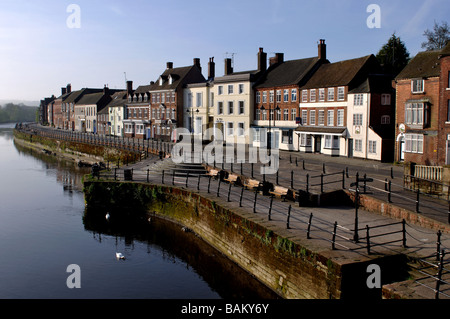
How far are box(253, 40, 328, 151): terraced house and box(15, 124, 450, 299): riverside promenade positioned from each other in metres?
14.8

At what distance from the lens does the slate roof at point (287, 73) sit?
44.3 meters

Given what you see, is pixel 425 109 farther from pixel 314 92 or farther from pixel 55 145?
pixel 55 145

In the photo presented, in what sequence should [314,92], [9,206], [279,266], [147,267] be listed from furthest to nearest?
[314,92] < [9,206] < [147,267] < [279,266]

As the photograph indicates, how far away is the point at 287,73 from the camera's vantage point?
152 feet

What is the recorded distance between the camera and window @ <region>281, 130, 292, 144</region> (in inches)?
1757

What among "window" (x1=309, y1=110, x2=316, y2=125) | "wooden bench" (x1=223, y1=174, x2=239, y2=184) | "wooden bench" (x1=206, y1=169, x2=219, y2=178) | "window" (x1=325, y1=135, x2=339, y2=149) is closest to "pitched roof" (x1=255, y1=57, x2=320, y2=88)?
"window" (x1=309, y1=110, x2=316, y2=125)

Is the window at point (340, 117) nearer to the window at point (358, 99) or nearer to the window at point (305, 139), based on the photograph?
the window at point (358, 99)

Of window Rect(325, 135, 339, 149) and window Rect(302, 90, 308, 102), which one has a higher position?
window Rect(302, 90, 308, 102)

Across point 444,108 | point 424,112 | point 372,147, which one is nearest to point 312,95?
point 372,147

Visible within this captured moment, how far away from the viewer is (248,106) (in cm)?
4872

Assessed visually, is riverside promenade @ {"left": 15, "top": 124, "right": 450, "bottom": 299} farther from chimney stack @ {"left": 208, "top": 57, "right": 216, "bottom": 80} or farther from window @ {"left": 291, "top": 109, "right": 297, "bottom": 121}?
chimney stack @ {"left": 208, "top": 57, "right": 216, "bottom": 80}

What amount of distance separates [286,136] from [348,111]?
28.6 feet
